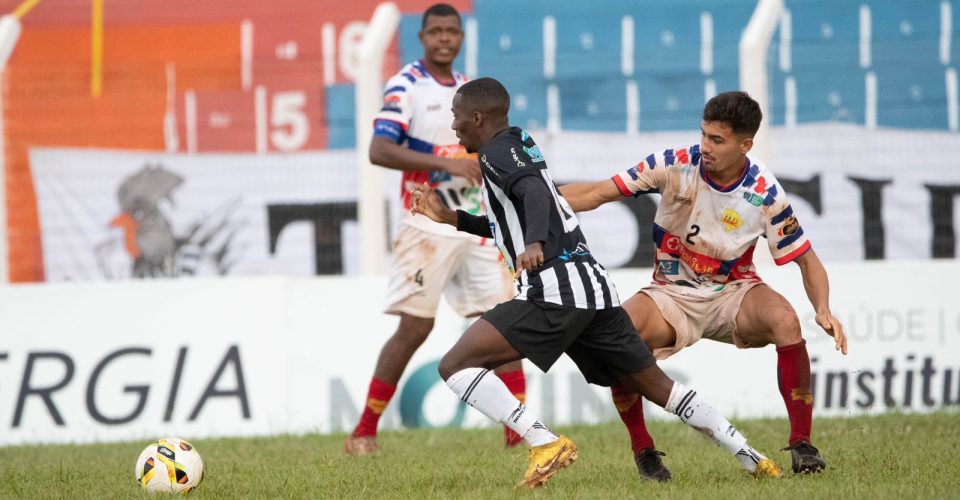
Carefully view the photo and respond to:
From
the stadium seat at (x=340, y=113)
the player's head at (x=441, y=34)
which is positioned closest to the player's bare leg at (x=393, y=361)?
the player's head at (x=441, y=34)

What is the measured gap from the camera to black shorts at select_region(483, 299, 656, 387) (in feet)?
17.0

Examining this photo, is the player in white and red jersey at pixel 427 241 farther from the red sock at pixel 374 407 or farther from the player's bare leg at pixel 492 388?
the player's bare leg at pixel 492 388

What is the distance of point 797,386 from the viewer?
18.6 feet

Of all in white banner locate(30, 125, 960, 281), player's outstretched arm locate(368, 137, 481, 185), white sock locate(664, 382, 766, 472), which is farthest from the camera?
white banner locate(30, 125, 960, 281)

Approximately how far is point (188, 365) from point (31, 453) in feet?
4.88

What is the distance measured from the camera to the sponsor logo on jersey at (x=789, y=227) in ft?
A: 18.9

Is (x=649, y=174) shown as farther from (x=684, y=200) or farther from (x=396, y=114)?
(x=396, y=114)

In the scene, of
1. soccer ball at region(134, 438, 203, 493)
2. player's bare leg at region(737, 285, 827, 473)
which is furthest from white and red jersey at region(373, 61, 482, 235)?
soccer ball at region(134, 438, 203, 493)

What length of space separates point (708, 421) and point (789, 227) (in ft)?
3.31

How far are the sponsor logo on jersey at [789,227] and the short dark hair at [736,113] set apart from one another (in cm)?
43

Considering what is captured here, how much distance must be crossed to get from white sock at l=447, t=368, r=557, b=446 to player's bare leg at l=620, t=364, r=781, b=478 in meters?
0.49

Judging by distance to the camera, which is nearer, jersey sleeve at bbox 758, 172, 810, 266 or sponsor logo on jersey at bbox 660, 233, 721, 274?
jersey sleeve at bbox 758, 172, 810, 266

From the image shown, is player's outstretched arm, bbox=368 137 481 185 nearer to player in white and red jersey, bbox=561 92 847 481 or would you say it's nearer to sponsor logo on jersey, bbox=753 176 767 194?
player in white and red jersey, bbox=561 92 847 481

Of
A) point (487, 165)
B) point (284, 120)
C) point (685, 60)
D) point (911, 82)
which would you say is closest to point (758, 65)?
point (487, 165)
